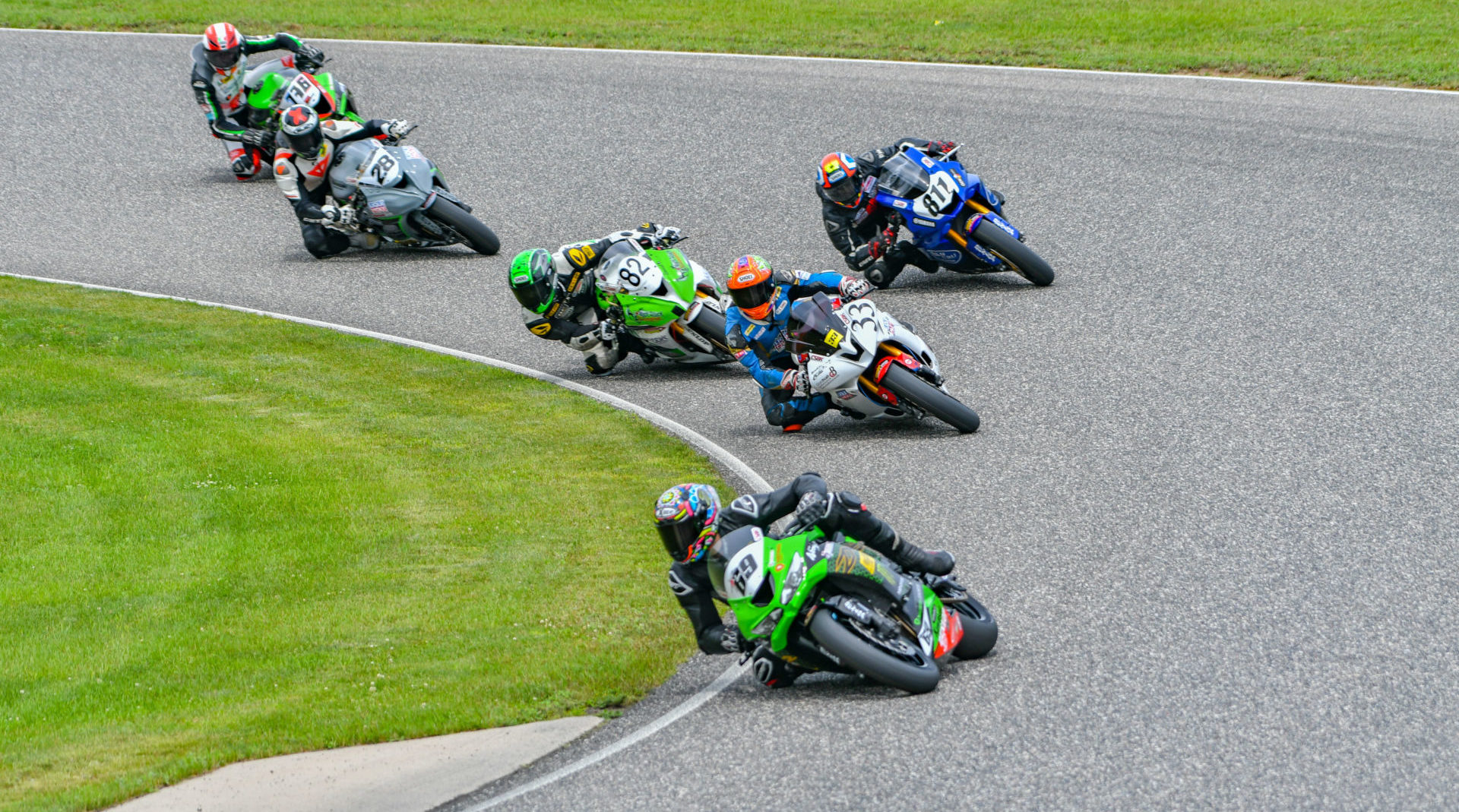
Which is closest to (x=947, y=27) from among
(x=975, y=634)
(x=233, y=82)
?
(x=233, y=82)

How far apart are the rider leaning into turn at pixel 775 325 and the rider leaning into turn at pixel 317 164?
821cm

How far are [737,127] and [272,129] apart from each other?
23.3ft

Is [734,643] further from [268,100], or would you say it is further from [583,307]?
[268,100]

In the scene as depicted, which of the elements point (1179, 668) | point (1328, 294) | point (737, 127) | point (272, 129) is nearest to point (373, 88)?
point (272, 129)

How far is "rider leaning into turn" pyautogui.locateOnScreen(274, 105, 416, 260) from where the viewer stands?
806 inches

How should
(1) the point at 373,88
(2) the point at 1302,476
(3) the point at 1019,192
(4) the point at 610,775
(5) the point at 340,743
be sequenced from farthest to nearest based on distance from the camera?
1. (1) the point at 373,88
2. (3) the point at 1019,192
3. (2) the point at 1302,476
4. (5) the point at 340,743
5. (4) the point at 610,775

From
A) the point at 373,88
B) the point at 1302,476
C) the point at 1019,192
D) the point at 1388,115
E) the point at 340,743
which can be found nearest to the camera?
the point at 340,743

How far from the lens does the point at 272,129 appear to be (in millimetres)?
23391

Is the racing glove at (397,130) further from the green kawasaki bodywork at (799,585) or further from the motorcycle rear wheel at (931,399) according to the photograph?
the green kawasaki bodywork at (799,585)

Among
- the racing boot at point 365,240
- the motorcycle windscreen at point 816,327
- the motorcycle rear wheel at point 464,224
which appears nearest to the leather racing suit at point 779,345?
the motorcycle windscreen at point 816,327

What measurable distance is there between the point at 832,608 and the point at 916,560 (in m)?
0.66

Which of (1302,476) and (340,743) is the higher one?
(1302,476)

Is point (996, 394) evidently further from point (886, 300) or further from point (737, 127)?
point (737, 127)

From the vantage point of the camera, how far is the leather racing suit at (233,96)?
23250 mm
